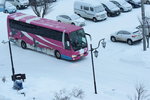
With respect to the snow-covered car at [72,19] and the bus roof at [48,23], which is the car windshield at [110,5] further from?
the bus roof at [48,23]

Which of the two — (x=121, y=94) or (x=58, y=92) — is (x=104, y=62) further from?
(x=58, y=92)

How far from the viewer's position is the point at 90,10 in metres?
45.2

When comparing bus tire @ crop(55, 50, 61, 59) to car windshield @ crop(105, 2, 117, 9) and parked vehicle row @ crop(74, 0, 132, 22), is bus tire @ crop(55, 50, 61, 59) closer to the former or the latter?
parked vehicle row @ crop(74, 0, 132, 22)

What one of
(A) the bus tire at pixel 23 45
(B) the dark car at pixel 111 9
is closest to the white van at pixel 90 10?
(B) the dark car at pixel 111 9

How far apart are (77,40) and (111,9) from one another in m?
16.2

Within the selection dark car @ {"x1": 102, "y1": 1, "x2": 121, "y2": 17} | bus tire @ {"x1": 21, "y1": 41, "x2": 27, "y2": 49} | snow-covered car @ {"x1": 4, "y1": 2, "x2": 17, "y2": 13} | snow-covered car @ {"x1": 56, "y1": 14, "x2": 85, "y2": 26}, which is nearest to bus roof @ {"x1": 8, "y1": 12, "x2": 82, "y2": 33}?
bus tire @ {"x1": 21, "y1": 41, "x2": 27, "y2": 49}

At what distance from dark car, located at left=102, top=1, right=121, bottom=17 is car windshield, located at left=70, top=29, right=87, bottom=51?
15207mm

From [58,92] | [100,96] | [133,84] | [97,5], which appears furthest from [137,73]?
[97,5]

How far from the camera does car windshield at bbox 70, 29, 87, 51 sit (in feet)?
101

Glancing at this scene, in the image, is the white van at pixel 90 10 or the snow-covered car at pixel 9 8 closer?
the white van at pixel 90 10

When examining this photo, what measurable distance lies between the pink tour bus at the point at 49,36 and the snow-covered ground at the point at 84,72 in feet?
2.01

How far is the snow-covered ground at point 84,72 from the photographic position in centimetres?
2152

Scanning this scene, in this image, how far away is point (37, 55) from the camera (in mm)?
33156

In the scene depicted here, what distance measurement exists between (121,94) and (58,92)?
5.33 meters
